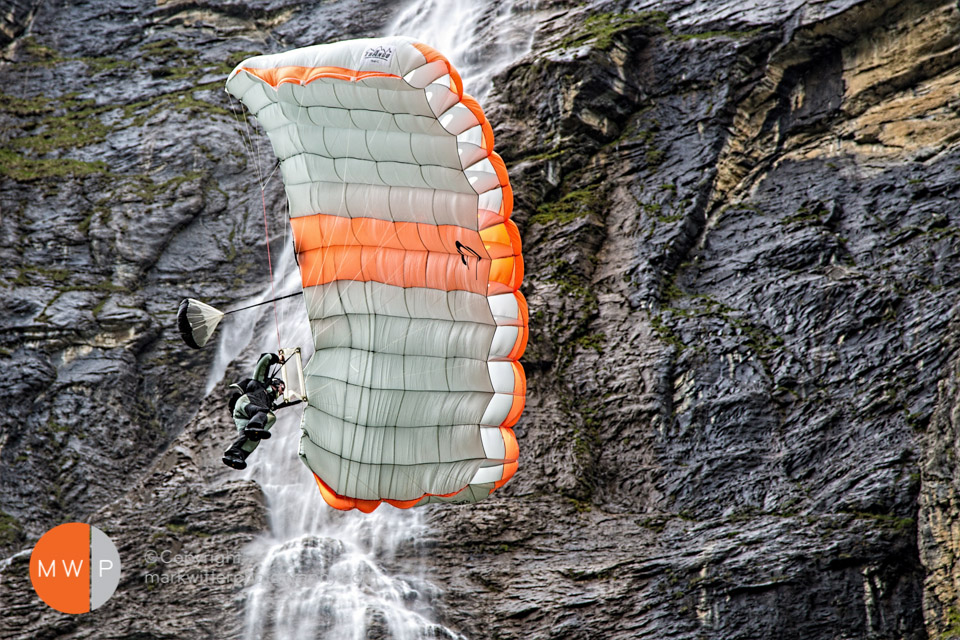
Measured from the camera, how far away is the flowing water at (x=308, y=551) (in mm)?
15539

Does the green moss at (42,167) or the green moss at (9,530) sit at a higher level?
the green moss at (42,167)

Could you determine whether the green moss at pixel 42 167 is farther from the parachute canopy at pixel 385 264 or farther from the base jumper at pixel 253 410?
the base jumper at pixel 253 410

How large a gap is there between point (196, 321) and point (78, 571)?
7.38m

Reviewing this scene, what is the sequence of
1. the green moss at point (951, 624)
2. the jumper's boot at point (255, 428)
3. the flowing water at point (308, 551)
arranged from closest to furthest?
the jumper's boot at point (255, 428)
the green moss at point (951, 624)
the flowing water at point (308, 551)

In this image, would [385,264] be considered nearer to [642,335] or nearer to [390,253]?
[390,253]

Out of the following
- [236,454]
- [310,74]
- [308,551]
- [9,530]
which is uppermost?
[310,74]

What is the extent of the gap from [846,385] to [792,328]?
146 centimetres

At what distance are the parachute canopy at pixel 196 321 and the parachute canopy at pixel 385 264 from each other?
1101mm

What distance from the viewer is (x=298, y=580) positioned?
16312 mm

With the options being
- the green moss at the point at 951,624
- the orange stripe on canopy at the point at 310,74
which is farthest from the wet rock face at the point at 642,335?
the orange stripe on canopy at the point at 310,74

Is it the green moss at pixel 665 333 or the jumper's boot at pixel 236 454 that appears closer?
the jumper's boot at pixel 236 454

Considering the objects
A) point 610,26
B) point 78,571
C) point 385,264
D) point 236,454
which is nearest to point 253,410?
point 236,454

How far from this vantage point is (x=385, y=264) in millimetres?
12070

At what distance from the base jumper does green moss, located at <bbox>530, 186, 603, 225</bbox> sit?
9.58m
